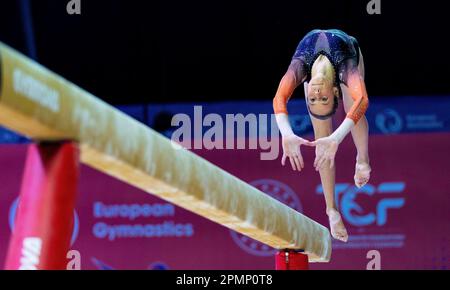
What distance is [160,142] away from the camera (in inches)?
126

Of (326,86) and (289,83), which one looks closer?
(326,86)

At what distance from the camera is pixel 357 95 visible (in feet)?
19.6

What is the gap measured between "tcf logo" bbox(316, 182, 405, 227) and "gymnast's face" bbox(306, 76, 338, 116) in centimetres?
101

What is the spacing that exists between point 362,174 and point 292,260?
266 centimetres

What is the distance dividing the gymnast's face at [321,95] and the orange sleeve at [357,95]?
250 mm

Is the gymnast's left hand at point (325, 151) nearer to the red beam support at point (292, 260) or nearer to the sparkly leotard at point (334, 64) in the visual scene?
the sparkly leotard at point (334, 64)

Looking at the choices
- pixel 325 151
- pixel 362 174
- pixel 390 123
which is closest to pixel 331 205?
pixel 362 174

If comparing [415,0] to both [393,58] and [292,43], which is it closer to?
[393,58]

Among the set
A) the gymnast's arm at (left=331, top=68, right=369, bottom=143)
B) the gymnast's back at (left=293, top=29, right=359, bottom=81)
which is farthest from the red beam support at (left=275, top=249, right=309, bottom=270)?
the gymnast's back at (left=293, top=29, right=359, bottom=81)

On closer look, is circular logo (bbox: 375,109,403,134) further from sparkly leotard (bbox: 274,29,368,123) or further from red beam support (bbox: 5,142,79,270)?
red beam support (bbox: 5,142,79,270)

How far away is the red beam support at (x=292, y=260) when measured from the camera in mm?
4953

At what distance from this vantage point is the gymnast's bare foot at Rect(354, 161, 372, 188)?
24.4 ft

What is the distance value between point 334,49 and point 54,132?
3739 millimetres

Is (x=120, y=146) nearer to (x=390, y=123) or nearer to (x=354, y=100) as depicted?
(x=354, y=100)
